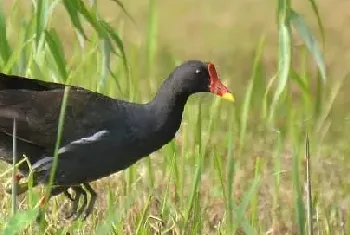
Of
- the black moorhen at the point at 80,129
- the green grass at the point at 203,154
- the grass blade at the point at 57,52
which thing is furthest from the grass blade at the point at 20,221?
the grass blade at the point at 57,52

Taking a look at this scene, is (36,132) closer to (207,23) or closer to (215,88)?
(215,88)

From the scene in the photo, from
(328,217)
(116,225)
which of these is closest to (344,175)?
(328,217)

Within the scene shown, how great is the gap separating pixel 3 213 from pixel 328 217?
0.87 metres

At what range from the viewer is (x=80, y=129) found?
8.98ft

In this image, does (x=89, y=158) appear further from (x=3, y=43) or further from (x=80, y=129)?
(x=3, y=43)

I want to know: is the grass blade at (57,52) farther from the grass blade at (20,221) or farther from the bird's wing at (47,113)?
the grass blade at (20,221)

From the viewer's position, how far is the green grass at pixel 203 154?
241 cm

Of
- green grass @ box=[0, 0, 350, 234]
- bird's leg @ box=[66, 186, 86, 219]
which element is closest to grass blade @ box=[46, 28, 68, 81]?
green grass @ box=[0, 0, 350, 234]

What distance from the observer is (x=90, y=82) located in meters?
3.40

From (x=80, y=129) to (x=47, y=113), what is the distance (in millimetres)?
94

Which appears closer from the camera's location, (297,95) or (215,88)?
(215,88)

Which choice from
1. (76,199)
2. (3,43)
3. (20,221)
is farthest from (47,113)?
(20,221)

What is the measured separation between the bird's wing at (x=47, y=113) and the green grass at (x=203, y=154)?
0.08 metres

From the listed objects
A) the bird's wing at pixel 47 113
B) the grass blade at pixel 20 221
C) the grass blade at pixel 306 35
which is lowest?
the grass blade at pixel 20 221
